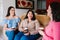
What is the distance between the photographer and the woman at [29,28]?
295cm

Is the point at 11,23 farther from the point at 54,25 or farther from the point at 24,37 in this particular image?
the point at 54,25

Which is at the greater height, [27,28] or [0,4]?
[0,4]

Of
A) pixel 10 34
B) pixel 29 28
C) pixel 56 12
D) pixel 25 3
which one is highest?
pixel 25 3

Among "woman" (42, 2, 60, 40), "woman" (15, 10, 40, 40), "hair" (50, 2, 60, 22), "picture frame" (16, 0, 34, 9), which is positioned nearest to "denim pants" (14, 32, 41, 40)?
"woman" (15, 10, 40, 40)

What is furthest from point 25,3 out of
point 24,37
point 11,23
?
point 24,37

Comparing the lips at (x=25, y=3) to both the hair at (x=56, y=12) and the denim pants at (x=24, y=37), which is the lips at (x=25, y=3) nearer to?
the denim pants at (x=24, y=37)

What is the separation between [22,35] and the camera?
9.93 ft

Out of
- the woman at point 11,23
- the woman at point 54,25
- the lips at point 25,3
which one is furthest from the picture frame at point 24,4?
the woman at point 54,25

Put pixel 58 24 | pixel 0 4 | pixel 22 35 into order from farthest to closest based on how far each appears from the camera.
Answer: pixel 0 4 < pixel 22 35 < pixel 58 24

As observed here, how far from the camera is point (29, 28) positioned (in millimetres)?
3164

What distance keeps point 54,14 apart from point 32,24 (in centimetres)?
120

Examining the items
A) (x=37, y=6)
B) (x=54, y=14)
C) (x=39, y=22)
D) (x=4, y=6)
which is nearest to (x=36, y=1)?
(x=37, y=6)

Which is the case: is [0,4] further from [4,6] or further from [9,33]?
[9,33]

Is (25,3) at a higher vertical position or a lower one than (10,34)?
higher
